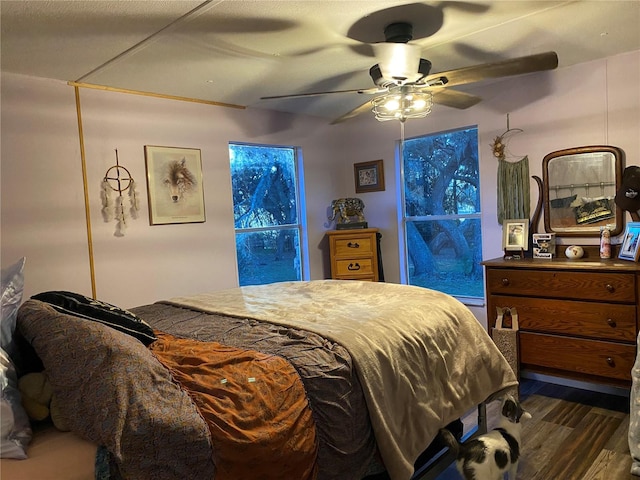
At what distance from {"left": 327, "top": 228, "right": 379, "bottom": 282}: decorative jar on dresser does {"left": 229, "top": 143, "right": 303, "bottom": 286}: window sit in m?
0.38

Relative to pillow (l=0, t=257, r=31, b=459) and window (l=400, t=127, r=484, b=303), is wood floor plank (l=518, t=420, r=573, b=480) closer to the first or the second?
window (l=400, t=127, r=484, b=303)

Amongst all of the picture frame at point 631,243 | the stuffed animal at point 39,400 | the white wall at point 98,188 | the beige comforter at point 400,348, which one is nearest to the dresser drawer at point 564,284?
the picture frame at point 631,243

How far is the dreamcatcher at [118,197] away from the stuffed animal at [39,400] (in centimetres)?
222

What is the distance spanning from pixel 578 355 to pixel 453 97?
187cm

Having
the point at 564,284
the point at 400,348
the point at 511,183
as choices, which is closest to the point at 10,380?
the point at 400,348

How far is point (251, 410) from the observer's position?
50.6 inches

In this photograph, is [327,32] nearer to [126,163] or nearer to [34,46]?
[34,46]

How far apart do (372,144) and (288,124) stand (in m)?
0.89

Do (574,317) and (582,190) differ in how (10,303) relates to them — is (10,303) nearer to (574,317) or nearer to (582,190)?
(574,317)

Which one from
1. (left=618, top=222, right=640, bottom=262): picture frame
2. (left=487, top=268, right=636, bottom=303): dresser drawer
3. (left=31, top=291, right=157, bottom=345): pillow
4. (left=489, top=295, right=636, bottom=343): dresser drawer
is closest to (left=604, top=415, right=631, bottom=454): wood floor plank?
(left=489, top=295, right=636, bottom=343): dresser drawer

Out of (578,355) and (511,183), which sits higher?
(511,183)

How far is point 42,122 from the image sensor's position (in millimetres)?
3029

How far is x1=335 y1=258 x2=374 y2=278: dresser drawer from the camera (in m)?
4.43

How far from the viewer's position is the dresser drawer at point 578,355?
2.84m
